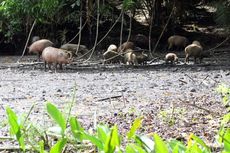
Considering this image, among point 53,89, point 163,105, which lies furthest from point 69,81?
point 163,105

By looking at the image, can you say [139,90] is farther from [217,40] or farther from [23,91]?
[217,40]

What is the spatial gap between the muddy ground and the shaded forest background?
5.09 ft

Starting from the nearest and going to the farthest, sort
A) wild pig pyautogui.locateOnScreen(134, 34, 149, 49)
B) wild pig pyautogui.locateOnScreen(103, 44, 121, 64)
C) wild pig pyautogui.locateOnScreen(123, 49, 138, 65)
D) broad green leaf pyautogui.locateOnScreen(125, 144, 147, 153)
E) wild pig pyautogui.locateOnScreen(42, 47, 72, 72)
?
broad green leaf pyautogui.locateOnScreen(125, 144, 147, 153), wild pig pyautogui.locateOnScreen(42, 47, 72, 72), wild pig pyautogui.locateOnScreen(123, 49, 138, 65), wild pig pyautogui.locateOnScreen(103, 44, 121, 64), wild pig pyautogui.locateOnScreen(134, 34, 149, 49)

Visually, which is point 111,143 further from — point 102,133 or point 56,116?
point 56,116

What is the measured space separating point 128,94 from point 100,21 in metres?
7.75

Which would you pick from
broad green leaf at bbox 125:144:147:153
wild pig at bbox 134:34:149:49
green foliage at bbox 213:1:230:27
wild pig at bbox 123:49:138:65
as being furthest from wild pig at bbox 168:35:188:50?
broad green leaf at bbox 125:144:147:153

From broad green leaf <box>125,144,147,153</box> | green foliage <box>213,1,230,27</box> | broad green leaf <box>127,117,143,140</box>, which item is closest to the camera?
broad green leaf <box>125,144,147,153</box>

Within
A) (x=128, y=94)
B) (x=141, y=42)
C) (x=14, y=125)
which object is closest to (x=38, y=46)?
(x=141, y=42)

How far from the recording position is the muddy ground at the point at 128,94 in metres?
4.57

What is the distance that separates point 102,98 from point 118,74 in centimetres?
267

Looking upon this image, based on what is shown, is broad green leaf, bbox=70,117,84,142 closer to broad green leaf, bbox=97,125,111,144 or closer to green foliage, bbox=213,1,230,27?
broad green leaf, bbox=97,125,111,144

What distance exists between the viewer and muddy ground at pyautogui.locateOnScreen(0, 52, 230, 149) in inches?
180

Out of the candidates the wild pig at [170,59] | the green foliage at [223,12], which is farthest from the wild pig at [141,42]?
the wild pig at [170,59]

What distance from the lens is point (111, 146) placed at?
1082 mm
